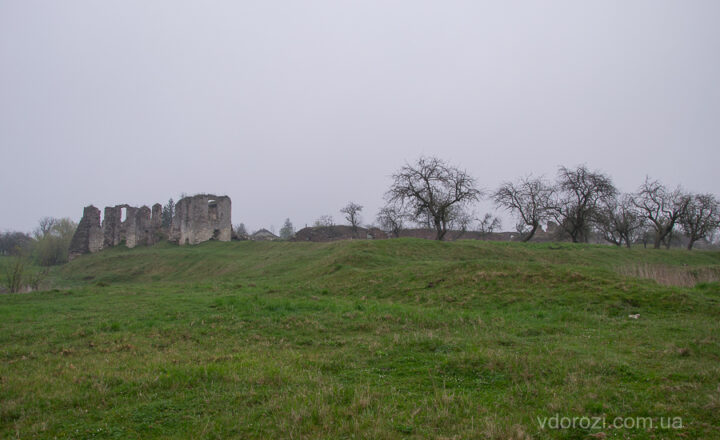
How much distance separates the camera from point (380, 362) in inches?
247

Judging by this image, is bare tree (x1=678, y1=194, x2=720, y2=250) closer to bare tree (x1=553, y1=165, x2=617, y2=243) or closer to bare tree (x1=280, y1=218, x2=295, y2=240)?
bare tree (x1=553, y1=165, x2=617, y2=243)

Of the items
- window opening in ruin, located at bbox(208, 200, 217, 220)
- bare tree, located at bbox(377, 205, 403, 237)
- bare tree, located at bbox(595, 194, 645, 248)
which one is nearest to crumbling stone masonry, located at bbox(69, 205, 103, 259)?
window opening in ruin, located at bbox(208, 200, 217, 220)

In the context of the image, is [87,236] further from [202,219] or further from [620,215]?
[620,215]

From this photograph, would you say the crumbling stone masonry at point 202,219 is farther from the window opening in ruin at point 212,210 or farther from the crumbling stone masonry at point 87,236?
the crumbling stone masonry at point 87,236

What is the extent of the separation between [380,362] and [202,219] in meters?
42.8

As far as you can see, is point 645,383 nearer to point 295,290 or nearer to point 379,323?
point 379,323

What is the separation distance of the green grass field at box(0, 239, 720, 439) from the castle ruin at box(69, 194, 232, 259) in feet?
104

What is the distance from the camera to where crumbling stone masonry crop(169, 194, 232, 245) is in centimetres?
4469

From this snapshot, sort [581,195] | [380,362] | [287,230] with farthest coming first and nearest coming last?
[287,230], [581,195], [380,362]

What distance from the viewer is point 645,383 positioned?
4.85 meters

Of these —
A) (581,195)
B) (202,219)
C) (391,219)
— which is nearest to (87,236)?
(202,219)

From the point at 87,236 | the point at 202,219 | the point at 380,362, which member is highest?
the point at 202,219

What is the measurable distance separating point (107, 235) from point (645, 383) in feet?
194

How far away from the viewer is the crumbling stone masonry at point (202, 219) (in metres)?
44.7
